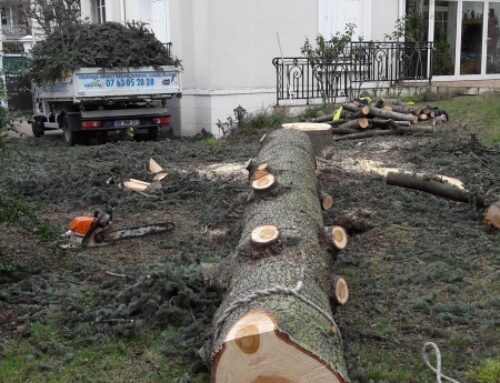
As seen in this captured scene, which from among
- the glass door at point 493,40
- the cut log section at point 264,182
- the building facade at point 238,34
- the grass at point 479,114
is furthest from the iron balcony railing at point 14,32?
the cut log section at point 264,182

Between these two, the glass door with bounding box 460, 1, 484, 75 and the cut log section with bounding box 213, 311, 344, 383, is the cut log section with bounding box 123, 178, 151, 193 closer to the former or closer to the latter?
the cut log section with bounding box 213, 311, 344, 383

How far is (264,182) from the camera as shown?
4988mm

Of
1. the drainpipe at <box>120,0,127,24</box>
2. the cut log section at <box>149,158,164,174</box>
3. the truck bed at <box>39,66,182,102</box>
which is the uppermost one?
the drainpipe at <box>120,0,127,24</box>

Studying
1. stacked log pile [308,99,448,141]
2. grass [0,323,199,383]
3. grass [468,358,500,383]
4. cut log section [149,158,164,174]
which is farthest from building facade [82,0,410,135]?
grass [468,358,500,383]

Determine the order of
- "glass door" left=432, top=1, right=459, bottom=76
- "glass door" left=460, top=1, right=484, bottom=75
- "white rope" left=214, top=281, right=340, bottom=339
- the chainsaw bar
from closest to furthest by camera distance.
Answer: "white rope" left=214, top=281, right=340, bottom=339 → the chainsaw bar → "glass door" left=432, top=1, right=459, bottom=76 → "glass door" left=460, top=1, right=484, bottom=75

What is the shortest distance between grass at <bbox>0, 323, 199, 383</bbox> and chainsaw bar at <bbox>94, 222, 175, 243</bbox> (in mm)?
1780

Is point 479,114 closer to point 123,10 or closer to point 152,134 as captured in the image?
point 152,134

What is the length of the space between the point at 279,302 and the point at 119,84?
10063 mm

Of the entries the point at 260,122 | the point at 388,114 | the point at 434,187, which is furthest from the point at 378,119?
the point at 434,187

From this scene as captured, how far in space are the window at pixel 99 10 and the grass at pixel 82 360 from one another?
1698 cm

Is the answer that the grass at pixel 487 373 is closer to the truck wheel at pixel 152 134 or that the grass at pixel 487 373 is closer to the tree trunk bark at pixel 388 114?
the tree trunk bark at pixel 388 114

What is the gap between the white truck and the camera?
12273mm

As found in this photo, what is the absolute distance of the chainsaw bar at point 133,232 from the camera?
568 cm

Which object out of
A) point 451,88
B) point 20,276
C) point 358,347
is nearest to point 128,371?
point 358,347
